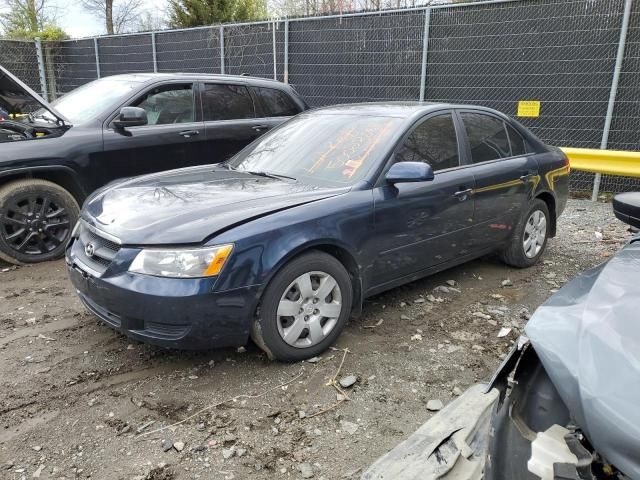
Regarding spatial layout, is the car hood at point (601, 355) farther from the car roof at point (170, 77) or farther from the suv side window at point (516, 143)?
the car roof at point (170, 77)

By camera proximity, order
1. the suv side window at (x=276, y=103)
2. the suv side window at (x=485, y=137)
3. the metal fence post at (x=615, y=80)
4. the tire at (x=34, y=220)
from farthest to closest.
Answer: the metal fence post at (x=615, y=80) → the suv side window at (x=276, y=103) → the tire at (x=34, y=220) → the suv side window at (x=485, y=137)

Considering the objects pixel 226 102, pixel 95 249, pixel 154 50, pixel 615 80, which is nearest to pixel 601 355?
pixel 95 249

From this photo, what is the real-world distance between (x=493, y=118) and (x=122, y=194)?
10.7 ft

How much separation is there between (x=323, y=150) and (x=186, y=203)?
1163mm

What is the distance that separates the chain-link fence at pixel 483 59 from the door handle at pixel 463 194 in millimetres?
4551

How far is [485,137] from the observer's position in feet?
15.3

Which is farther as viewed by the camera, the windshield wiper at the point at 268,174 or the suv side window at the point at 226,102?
the suv side window at the point at 226,102

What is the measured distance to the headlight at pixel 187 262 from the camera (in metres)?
2.87

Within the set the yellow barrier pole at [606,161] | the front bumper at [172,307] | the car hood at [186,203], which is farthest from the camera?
the yellow barrier pole at [606,161]

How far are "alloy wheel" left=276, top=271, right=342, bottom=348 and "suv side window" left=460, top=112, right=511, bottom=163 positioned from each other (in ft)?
6.22

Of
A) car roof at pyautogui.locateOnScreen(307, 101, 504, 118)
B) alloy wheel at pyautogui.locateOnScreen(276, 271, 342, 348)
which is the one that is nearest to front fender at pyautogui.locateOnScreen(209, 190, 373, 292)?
alloy wheel at pyautogui.locateOnScreen(276, 271, 342, 348)

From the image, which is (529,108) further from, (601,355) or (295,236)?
(601,355)

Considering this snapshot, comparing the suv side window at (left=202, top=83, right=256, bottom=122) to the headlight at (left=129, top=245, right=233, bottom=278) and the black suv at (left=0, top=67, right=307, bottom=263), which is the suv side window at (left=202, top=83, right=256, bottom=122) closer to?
the black suv at (left=0, top=67, right=307, bottom=263)

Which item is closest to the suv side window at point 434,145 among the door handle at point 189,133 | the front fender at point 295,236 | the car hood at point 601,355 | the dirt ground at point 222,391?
the front fender at point 295,236
